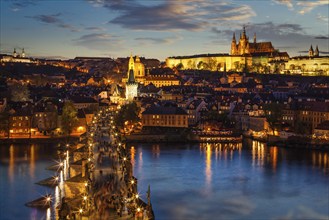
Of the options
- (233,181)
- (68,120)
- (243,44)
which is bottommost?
(233,181)

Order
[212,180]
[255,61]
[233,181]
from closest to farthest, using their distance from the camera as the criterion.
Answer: [233,181] → [212,180] → [255,61]

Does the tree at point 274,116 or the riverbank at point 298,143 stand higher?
the tree at point 274,116

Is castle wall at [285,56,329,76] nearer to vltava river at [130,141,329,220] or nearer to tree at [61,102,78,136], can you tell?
tree at [61,102,78,136]

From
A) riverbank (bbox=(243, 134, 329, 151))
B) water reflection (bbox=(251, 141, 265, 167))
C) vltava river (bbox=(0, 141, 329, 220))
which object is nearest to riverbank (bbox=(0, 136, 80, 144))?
vltava river (bbox=(0, 141, 329, 220))

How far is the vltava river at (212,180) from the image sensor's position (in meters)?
9.75

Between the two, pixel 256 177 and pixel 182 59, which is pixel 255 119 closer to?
pixel 256 177

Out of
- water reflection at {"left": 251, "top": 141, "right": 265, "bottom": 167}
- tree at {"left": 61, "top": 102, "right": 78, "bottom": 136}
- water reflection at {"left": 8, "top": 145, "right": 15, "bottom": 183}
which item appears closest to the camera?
water reflection at {"left": 8, "top": 145, "right": 15, "bottom": 183}

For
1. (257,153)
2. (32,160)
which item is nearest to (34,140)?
(32,160)

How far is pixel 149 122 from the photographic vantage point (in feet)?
71.3

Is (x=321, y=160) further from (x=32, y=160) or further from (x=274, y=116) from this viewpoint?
(x=32, y=160)

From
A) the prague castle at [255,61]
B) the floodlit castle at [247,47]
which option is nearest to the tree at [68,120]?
the prague castle at [255,61]

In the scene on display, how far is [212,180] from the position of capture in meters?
12.6

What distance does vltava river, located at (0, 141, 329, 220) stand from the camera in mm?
9750

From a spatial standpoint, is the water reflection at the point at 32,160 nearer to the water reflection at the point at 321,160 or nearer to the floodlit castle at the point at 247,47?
the water reflection at the point at 321,160
